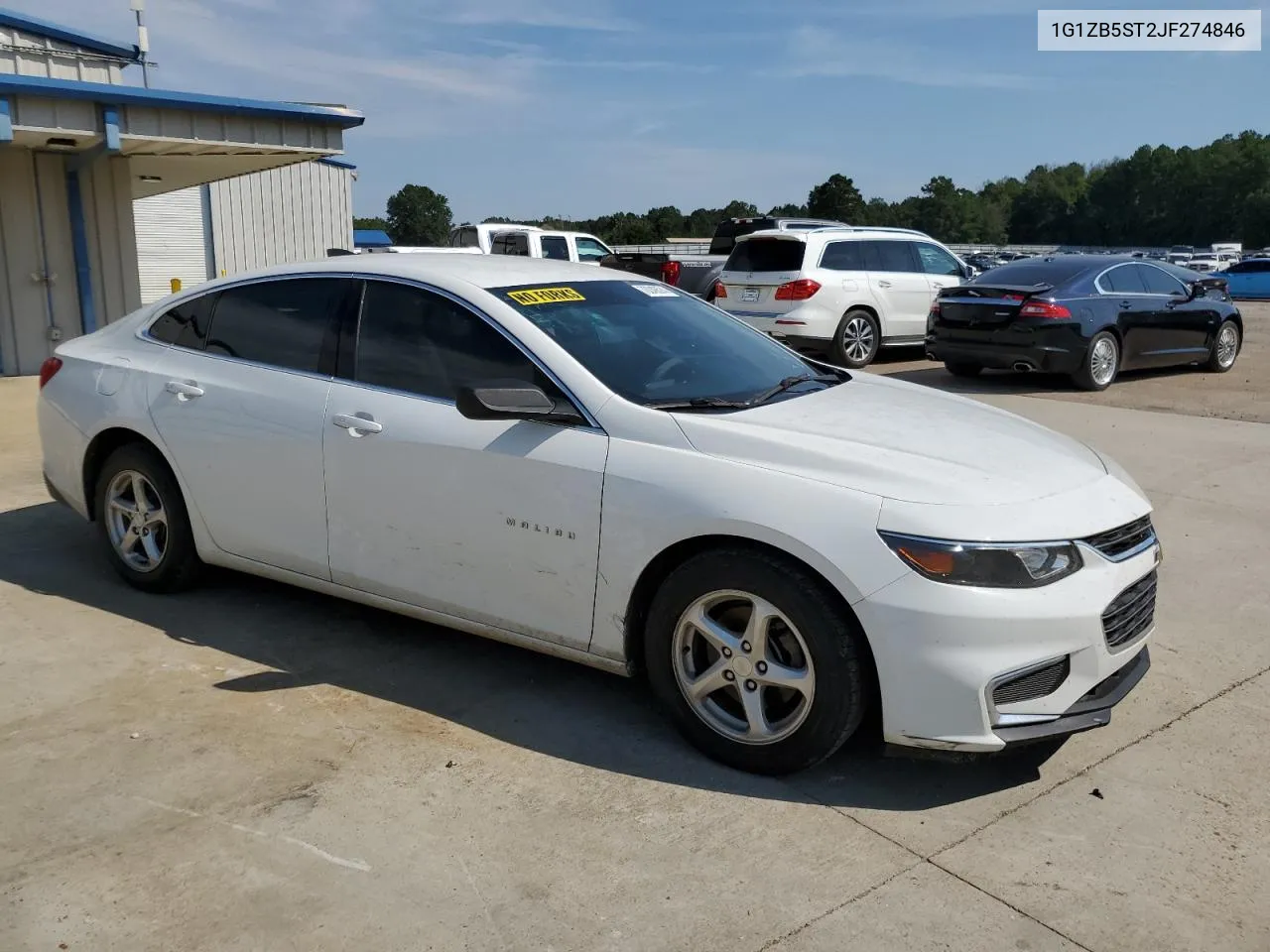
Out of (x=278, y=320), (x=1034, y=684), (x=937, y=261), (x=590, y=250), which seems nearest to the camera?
(x=1034, y=684)

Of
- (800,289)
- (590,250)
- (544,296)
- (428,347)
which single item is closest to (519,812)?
(428,347)

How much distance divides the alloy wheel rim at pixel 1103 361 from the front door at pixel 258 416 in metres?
9.87

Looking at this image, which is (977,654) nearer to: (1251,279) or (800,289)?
(800,289)

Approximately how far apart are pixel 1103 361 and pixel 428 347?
1013 cm

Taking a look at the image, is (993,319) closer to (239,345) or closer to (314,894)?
(239,345)

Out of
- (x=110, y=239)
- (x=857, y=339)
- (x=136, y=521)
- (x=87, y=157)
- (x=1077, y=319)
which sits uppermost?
(x=87, y=157)

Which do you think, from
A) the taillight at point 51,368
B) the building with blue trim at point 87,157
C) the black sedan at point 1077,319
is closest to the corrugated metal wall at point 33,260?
the building with blue trim at point 87,157

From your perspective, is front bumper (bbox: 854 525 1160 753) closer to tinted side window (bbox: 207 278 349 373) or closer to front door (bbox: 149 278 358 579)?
front door (bbox: 149 278 358 579)

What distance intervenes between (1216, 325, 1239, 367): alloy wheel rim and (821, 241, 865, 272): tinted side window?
4534 mm

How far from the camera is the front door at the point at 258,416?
4.38 m

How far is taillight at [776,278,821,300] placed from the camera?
13758 mm

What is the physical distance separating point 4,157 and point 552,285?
11205 mm

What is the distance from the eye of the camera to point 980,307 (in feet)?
40.2

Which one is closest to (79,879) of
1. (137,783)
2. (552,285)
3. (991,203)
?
(137,783)
